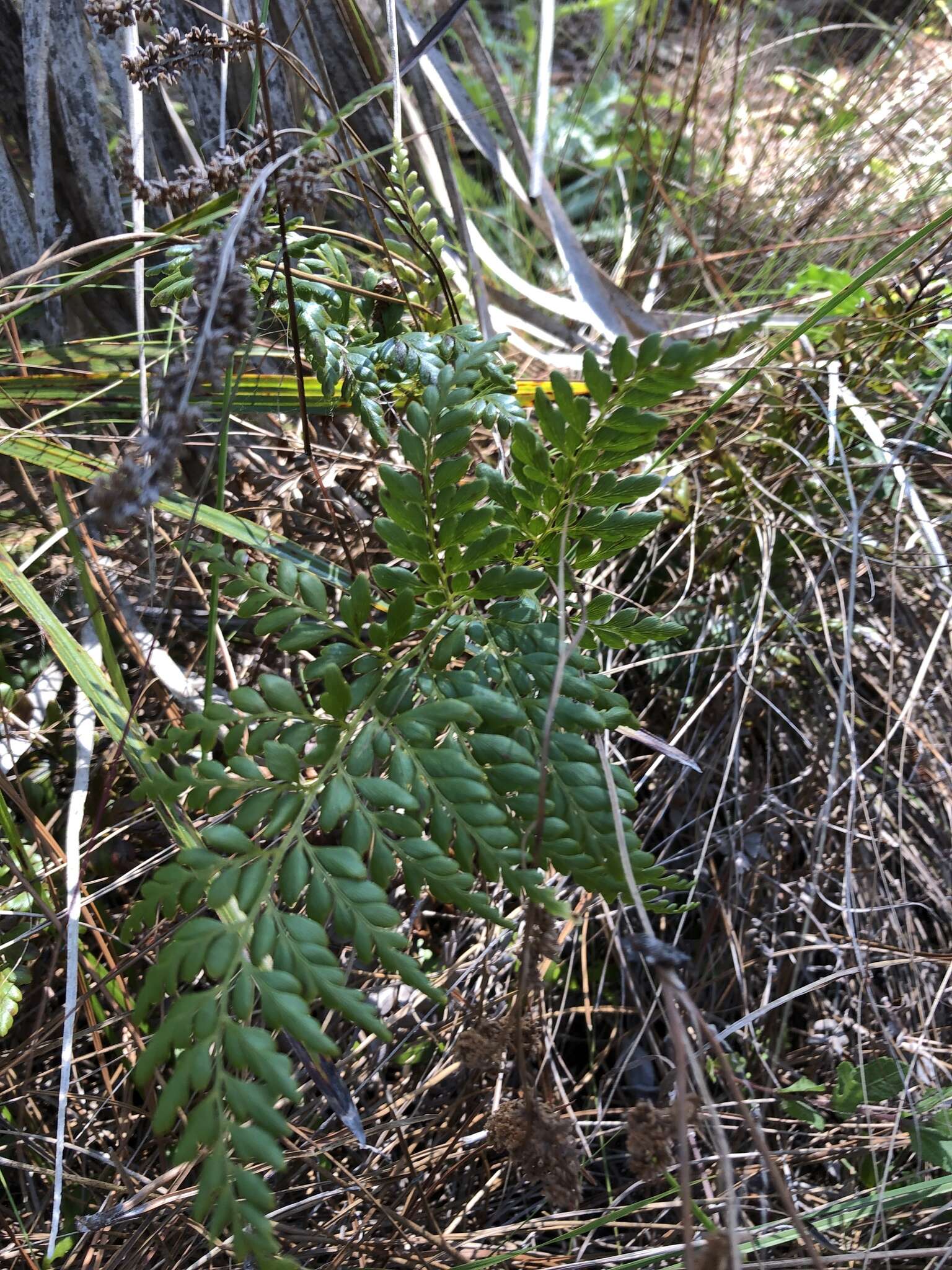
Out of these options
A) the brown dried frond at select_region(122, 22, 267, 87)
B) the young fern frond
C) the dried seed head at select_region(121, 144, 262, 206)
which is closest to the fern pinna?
the young fern frond

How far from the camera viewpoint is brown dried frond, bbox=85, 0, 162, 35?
1.18 meters

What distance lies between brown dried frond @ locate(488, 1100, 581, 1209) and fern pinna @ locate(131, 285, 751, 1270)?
26 cm

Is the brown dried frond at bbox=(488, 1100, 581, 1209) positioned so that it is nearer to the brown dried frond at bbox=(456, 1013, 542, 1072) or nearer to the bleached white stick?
the brown dried frond at bbox=(456, 1013, 542, 1072)

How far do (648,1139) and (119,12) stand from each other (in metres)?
1.47

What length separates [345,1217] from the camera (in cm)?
121

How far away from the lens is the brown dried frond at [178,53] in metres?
1.22

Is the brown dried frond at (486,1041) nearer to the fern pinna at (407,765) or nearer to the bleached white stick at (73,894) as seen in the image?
the fern pinna at (407,765)

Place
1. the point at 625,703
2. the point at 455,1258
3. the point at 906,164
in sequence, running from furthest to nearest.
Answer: the point at 906,164 < the point at 455,1258 < the point at 625,703

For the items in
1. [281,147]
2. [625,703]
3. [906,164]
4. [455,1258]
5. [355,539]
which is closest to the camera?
[625,703]

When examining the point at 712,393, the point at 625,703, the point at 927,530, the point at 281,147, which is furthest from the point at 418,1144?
the point at 281,147

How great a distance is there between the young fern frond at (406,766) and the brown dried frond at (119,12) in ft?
2.09

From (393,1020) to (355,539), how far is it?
80cm

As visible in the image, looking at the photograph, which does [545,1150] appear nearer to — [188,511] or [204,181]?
[188,511]

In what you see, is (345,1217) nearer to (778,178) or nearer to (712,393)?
(712,393)
